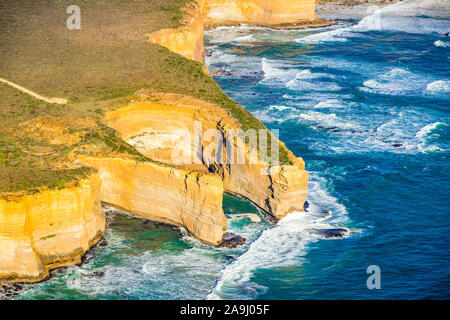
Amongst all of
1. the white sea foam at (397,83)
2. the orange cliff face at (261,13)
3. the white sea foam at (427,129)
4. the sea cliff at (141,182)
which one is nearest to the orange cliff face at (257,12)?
the orange cliff face at (261,13)

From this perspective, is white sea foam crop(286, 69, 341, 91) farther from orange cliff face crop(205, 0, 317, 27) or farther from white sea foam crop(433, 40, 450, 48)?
orange cliff face crop(205, 0, 317, 27)

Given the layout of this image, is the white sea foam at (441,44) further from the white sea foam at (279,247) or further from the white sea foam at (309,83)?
the white sea foam at (279,247)

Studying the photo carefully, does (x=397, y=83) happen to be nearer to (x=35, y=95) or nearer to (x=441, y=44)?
(x=441, y=44)

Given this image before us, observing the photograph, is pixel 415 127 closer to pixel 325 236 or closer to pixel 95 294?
pixel 325 236

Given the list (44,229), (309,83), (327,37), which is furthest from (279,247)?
(327,37)

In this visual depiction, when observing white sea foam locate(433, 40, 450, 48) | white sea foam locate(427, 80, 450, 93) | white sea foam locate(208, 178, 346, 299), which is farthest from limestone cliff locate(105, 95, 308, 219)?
white sea foam locate(433, 40, 450, 48)
